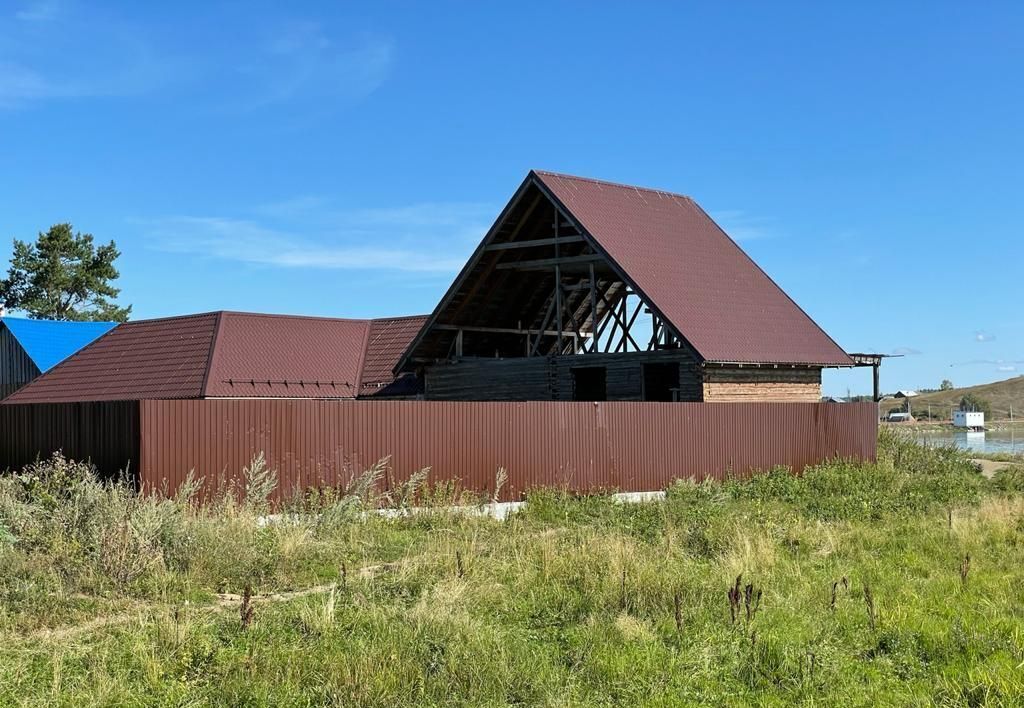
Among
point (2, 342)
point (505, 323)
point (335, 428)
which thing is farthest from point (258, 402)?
point (2, 342)

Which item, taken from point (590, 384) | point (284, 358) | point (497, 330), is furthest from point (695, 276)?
point (284, 358)

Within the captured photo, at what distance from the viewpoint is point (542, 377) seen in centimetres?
2628

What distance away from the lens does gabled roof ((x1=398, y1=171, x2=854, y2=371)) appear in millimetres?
23000

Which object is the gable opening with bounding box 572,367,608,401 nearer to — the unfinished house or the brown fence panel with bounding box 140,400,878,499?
the unfinished house

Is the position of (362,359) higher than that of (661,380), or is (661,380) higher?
(362,359)

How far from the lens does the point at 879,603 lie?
9.24 meters

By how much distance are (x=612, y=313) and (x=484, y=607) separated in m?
17.7

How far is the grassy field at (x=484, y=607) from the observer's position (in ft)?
22.8

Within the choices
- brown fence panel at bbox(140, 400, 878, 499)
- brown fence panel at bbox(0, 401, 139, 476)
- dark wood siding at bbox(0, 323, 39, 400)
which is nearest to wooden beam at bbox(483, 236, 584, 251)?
brown fence panel at bbox(140, 400, 878, 499)

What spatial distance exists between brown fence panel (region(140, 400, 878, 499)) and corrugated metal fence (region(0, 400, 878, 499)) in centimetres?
2

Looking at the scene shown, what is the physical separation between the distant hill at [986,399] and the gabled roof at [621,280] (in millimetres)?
109293

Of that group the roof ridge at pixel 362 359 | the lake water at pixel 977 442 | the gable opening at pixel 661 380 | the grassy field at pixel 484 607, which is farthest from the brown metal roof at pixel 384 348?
the grassy field at pixel 484 607

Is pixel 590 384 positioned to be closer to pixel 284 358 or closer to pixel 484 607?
pixel 284 358

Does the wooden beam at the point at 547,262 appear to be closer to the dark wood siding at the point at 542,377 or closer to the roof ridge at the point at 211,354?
the dark wood siding at the point at 542,377
